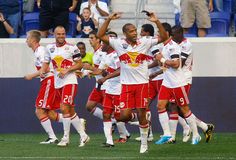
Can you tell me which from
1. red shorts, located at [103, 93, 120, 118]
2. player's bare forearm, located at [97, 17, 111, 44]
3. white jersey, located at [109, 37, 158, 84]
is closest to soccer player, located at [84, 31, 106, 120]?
red shorts, located at [103, 93, 120, 118]

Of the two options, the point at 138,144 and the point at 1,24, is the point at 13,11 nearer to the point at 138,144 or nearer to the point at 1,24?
the point at 1,24

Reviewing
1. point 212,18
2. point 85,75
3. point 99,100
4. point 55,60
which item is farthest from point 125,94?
point 212,18

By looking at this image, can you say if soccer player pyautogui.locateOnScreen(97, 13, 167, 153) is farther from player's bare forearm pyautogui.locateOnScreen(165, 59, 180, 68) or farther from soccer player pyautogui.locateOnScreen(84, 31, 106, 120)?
soccer player pyautogui.locateOnScreen(84, 31, 106, 120)

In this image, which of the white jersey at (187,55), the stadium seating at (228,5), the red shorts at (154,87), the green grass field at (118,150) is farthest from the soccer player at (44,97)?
the stadium seating at (228,5)

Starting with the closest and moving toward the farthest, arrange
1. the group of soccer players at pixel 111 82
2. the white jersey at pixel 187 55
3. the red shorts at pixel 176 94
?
the group of soccer players at pixel 111 82, the red shorts at pixel 176 94, the white jersey at pixel 187 55

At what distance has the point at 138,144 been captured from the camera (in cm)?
1892

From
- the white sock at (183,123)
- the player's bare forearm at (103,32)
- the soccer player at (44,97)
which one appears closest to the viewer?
the player's bare forearm at (103,32)

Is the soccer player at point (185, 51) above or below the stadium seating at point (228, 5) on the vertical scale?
below

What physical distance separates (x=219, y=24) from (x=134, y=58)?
7.34 metres

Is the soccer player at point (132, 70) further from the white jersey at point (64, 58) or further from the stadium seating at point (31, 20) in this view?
the stadium seating at point (31, 20)

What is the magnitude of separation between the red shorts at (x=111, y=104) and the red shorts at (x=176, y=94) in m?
0.87

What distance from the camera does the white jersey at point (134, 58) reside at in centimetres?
1666

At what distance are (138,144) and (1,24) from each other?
21.5ft

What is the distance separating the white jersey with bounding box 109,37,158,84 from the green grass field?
1.29m
